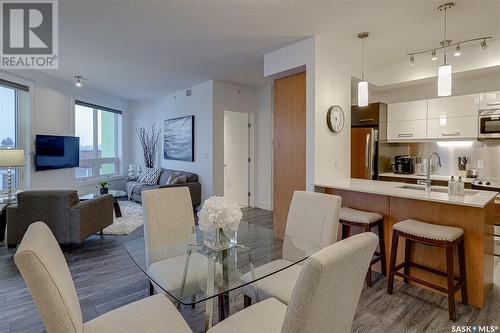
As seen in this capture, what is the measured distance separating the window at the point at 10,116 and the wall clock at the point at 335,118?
4.80 meters

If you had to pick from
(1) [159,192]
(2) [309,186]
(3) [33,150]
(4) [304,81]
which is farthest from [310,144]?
(3) [33,150]

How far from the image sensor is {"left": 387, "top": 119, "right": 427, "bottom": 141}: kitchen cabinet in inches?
174

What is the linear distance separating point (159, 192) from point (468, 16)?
139 inches

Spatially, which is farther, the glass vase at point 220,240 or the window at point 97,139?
the window at point 97,139

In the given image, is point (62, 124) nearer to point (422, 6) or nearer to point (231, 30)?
point (231, 30)

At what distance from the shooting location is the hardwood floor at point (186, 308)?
2.07 metres

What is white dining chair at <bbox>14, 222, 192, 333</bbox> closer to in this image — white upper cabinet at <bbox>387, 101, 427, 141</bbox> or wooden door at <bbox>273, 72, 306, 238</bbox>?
wooden door at <bbox>273, 72, 306, 238</bbox>

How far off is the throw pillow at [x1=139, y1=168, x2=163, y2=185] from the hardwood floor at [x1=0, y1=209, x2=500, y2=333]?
3.36m

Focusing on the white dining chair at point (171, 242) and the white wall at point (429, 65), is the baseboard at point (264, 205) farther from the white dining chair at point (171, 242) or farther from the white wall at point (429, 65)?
the white dining chair at point (171, 242)

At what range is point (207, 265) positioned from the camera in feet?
5.98

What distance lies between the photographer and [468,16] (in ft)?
9.45
